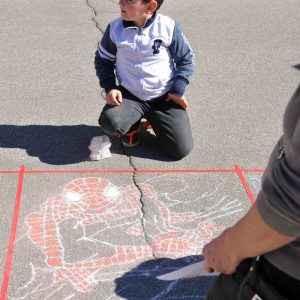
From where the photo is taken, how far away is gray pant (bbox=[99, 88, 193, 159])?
11.9 feet

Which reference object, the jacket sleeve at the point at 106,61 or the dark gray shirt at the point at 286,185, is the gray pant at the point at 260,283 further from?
the jacket sleeve at the point at 106,61

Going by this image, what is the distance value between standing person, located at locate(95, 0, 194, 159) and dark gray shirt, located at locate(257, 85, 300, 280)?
2.31 meters

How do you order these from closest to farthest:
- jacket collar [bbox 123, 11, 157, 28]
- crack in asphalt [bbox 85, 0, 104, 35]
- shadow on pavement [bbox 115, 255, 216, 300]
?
shadow on pavement [bbox 115, 255, 216, 300], jacket collar [bbox 123, 11, 157, 28], crack in asphalt [bbox 85, 0, 104, 35]

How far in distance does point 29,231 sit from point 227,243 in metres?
1.74

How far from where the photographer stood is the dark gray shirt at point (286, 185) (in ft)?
4.02

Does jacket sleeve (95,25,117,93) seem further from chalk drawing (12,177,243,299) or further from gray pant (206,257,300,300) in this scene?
gray pant (206,257,300,300)

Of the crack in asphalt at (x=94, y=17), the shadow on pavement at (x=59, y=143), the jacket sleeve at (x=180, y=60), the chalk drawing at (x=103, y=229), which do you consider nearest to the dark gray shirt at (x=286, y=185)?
the chalk drawing at (x=103, y=229)

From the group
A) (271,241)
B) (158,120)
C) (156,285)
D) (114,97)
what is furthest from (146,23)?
(271,241)

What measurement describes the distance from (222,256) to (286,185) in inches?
13.8

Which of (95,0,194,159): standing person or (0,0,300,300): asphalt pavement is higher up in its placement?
(95,0,194,159): standing person

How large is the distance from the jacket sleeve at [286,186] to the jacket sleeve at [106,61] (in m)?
2.48

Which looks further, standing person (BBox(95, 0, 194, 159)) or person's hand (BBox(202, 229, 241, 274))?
standing person (BBox(95, 0, 194, 159))

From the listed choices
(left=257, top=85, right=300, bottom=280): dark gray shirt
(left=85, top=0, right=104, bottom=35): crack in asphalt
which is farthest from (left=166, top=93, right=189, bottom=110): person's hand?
(left=85, top=0, right=104, bottom=35): crack in asphalt

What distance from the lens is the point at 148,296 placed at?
8.48 ft
